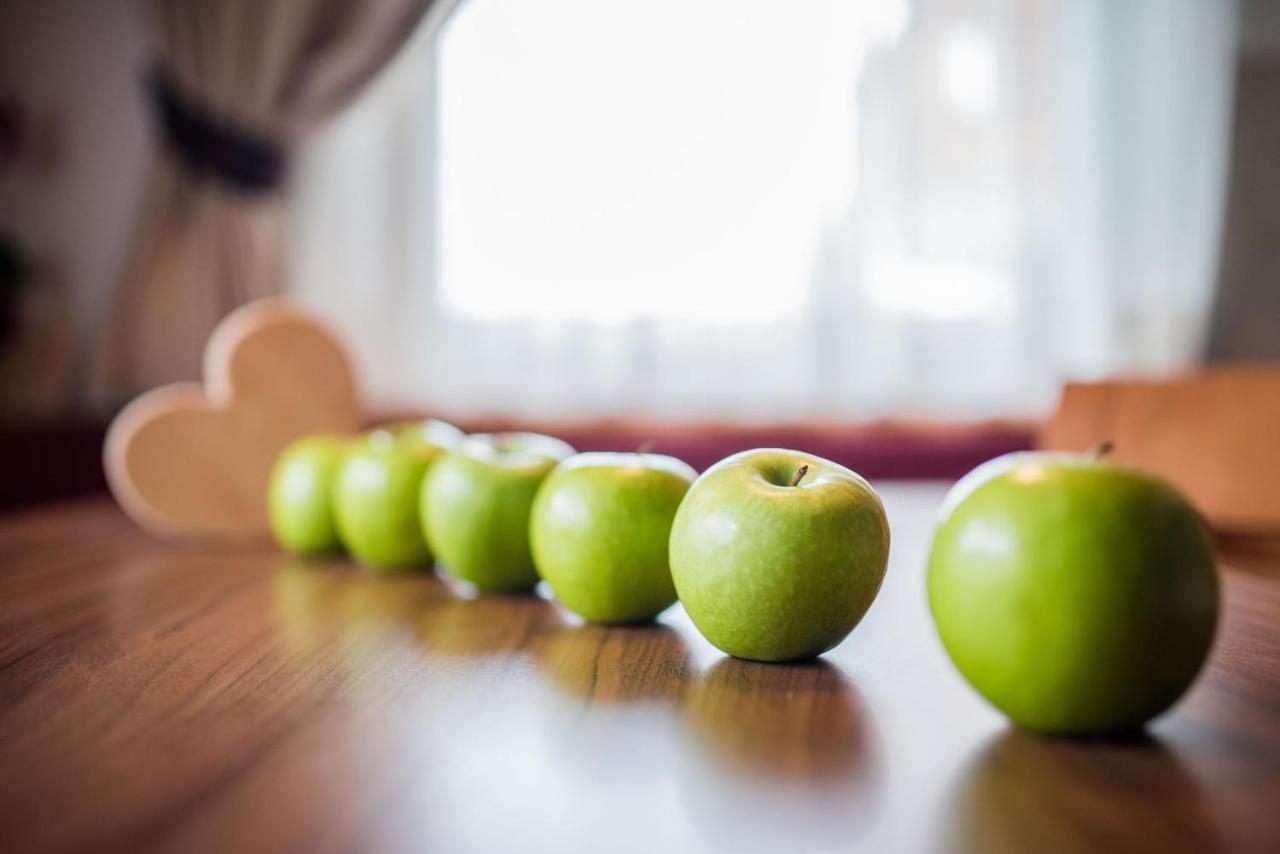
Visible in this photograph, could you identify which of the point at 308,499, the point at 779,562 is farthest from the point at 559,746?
the point at 308,499

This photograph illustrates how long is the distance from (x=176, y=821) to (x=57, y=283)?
2595 millimetres

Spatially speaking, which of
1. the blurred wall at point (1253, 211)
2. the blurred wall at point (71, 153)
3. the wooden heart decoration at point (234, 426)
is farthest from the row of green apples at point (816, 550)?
Answer: the blurred wall at point (1253, 211)

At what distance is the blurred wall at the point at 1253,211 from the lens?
104 inches

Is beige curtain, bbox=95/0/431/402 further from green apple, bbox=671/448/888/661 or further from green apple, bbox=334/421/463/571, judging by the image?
green apple, bbox=671/448/888/661

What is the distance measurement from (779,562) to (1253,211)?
2.67m

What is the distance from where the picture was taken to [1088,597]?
0.48 meters

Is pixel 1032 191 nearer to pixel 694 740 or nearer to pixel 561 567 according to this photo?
pixel 561 567

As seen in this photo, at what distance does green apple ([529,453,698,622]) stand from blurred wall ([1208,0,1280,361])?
2.42 metres

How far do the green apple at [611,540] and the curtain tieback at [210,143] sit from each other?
202 centimetres

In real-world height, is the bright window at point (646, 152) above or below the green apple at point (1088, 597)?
above

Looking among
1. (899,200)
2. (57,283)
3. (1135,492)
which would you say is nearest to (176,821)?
(1135,492)

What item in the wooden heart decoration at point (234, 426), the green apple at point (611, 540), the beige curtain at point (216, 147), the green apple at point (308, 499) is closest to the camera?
the green apple at point (611, 540)

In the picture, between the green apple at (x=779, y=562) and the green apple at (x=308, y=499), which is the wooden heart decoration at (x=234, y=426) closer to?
the green apple at (x=308, y=499)

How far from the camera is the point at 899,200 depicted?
255 cm
